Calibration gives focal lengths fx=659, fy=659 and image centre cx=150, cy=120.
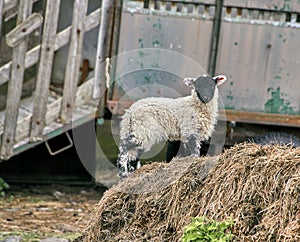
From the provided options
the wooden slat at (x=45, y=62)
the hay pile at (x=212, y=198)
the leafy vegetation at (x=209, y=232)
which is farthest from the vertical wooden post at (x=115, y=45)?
the leafy vegetation at (x=209, y=232)

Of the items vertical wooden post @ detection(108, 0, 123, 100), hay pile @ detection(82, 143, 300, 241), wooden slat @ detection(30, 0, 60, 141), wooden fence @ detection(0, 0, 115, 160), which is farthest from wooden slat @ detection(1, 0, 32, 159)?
hay pile @ detection(82, 143, 300, 241)

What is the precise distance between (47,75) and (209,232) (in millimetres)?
3768

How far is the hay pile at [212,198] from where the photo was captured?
4590mm

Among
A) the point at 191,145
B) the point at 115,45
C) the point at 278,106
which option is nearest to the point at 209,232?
the point at 191,145

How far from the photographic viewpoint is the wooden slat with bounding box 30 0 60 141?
772 centimetres

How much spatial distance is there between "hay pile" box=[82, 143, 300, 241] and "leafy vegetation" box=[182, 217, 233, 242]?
0.22 ft

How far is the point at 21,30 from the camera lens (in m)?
7.59

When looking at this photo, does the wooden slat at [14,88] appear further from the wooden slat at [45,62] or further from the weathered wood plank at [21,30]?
the wooden slat at [45,62]

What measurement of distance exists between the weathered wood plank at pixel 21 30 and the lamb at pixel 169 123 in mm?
1889

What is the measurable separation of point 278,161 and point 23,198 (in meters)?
4.45

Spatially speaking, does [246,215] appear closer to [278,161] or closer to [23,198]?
[278,161]

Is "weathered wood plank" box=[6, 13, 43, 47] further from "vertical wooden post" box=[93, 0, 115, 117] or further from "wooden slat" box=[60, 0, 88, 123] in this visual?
"vertical wooden post" box=[93, 0, 115, 117]

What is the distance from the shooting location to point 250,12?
25.5 ft

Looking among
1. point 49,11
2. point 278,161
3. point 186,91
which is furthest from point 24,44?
point 278,161
